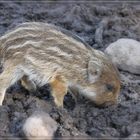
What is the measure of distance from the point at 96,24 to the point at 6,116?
2.73 meters

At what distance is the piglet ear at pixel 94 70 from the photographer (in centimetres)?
532

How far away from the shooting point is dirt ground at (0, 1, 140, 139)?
16.1 ft

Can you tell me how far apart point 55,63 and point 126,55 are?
117cm

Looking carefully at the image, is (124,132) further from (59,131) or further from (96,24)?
(96,24)

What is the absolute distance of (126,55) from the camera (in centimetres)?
619

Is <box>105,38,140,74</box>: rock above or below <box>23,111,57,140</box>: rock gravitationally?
below

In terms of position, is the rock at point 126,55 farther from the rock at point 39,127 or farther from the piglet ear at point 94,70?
the rock at point 39,127

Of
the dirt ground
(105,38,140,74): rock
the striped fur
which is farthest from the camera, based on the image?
(105,38,140,74): rock

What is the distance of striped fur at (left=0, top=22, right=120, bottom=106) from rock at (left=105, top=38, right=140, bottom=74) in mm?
822

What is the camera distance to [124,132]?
4887 mm

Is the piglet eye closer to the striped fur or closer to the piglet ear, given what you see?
the striped fur

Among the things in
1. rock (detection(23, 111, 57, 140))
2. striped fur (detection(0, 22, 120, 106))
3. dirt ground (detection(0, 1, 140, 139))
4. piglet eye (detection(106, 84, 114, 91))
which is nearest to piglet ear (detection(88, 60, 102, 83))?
striped fur (detection(0, 22, 120, 106))

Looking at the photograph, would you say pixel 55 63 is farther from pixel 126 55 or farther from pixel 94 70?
pixel 126 55

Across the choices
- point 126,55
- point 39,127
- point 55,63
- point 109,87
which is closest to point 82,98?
point 109,87
